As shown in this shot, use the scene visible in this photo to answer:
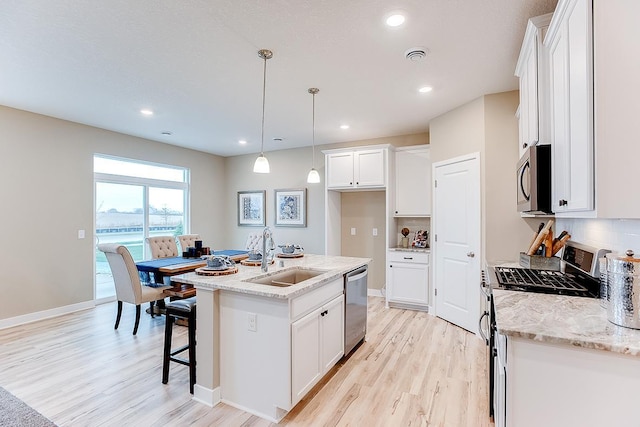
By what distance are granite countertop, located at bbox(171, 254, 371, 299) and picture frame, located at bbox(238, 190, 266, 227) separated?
11.0ft

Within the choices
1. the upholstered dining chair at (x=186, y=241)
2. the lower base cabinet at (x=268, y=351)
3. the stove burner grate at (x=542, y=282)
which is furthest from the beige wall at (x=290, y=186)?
the lower base cabinet at (x=268, y=351)

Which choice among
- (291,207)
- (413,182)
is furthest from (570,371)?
(291,207)

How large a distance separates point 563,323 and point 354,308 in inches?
78.8

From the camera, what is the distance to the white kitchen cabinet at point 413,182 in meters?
4.70

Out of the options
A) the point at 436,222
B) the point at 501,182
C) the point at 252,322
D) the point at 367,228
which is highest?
the point at 501,182

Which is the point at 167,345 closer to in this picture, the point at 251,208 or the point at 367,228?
the point at 367,228

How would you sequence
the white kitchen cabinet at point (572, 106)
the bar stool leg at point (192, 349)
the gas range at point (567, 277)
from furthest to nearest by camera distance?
the bar stool leg at point (192, 349) → the gas range at point (567, 277) → the white kitchen cabinet at point (572, 106)

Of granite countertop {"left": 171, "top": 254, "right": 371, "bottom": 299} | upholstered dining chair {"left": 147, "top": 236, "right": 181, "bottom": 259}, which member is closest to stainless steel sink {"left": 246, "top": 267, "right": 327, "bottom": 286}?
granite countertop {"left": 171, "top": 254, "right": 371, "bottom": 299}

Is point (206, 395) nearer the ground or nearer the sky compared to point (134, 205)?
nearer the ground

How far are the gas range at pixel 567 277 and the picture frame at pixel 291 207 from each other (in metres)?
4.04

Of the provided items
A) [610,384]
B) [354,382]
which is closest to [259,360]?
[354,382]

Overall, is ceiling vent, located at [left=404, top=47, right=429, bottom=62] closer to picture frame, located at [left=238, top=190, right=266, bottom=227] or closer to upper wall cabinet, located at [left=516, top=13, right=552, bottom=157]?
upper wall cabinet, located at [left=516, top=13, right=552, bottom=157]

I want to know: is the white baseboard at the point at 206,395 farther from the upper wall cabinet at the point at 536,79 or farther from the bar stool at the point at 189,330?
the upper wall cabinet at the point at 536,79

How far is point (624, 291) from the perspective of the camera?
1220 mm
